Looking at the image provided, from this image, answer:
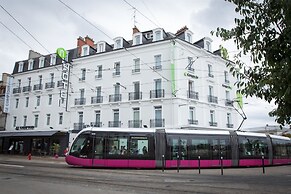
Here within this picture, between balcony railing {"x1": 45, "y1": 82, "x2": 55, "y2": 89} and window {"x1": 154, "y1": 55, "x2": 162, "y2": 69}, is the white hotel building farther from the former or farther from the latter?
window {"x1": 154, "y1": 55, "x2": 162, "y2": 69}

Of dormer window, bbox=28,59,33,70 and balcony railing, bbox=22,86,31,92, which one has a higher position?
dormer window, bbox=28,59,33,70

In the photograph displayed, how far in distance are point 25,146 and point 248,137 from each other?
94.3ft

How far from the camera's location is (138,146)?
59.6ft

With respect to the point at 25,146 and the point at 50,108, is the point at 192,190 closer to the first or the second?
the point at 50,108

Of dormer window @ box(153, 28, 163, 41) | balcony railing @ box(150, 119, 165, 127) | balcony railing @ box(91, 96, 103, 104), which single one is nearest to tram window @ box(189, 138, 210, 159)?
balcony railing @ box(150, 119, 165, 127)

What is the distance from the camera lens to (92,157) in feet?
57.7

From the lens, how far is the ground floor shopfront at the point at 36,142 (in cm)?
3275

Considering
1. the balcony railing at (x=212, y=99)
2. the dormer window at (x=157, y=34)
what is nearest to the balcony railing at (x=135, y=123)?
the balcony railing at (x=212, y=99)

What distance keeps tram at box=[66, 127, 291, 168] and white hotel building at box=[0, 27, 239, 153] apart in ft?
24.2

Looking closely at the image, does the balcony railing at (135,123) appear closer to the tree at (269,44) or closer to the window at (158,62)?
the window at (158,62)

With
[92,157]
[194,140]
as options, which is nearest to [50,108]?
[92,157]

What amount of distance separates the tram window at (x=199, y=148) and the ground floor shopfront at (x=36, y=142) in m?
18.7

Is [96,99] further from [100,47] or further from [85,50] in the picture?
[85,50]

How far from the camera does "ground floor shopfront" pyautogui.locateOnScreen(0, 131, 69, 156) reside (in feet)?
107
